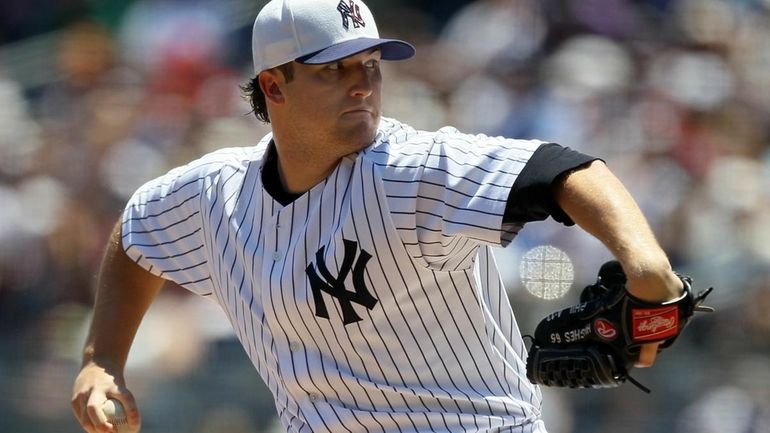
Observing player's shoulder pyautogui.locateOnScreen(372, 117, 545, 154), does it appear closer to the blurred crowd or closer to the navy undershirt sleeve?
the navy undershirt sleeve

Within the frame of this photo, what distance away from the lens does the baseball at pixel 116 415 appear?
291 centimetres

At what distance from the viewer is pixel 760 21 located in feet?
19.1

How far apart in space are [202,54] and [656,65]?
2174 mm

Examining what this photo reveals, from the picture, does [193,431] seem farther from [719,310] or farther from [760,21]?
[760,21]

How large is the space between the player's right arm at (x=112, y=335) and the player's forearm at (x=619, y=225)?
1271mm

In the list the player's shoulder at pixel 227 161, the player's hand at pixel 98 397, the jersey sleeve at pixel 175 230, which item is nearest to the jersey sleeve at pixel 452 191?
the player's shoulder at pixel 227 161

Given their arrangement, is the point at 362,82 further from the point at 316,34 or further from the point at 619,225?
the point at 619,225

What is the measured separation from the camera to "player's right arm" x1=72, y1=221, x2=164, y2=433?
9.69 ft

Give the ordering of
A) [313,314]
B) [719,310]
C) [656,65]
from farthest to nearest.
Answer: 1. [656,65]
2. [719,310]
3. [313,314]

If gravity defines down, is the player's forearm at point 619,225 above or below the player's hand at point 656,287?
above

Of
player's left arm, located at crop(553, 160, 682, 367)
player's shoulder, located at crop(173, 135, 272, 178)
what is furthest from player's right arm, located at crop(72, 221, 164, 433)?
player's left arm, located at crop(553, 160, 682, 367)

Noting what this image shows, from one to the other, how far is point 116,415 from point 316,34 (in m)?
1.02

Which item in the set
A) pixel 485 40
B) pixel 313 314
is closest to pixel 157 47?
pixel 485 40

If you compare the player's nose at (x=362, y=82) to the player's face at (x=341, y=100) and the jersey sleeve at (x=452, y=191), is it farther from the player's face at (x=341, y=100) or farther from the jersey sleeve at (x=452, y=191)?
the jersey sleeve at (x=452, y=191)
